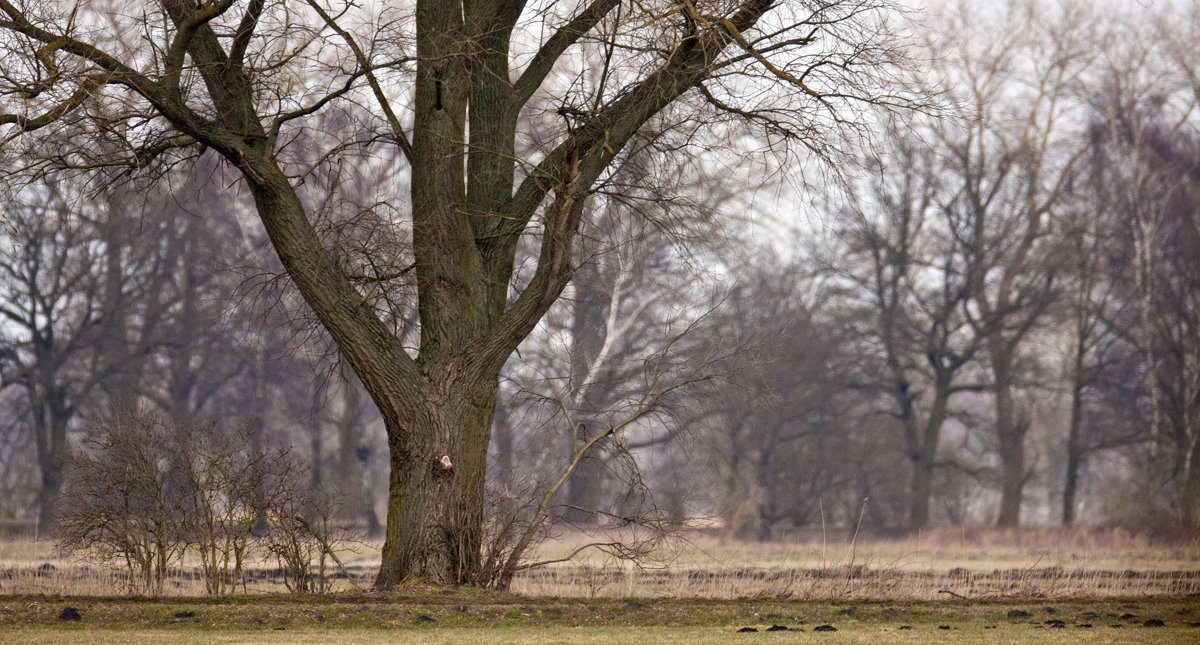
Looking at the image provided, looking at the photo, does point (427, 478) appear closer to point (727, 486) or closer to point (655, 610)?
point (655, 610)

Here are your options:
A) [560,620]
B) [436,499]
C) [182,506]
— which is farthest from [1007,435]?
[182,506]

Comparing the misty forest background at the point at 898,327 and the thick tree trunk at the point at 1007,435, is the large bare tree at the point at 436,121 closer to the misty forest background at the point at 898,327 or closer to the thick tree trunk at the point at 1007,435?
the misty forest background at the point at 898,327

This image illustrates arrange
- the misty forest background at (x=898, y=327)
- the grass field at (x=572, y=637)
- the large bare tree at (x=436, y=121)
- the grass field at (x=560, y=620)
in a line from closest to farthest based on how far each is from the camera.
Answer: the grass field at (x=572, y=637), the grass field at (x=560, y=620), the large bare tree at (x=436, y=121), the misty forest background at (x=898, y=327)

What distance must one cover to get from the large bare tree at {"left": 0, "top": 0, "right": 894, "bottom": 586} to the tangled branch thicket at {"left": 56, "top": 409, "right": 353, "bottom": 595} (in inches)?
42.6

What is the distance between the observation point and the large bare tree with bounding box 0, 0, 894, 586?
31.8 ft

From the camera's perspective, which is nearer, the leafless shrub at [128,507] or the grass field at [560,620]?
the grass field at [560,620]

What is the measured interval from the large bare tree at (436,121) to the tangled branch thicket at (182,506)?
42.6 inches

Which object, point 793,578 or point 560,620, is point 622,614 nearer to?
point 560,620

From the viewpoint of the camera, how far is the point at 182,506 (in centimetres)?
1081

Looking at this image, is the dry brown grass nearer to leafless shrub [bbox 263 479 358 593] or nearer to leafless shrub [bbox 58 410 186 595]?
leafless shrub [bbox 58 410 186 595]

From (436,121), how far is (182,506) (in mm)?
4775

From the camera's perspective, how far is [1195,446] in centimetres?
2491

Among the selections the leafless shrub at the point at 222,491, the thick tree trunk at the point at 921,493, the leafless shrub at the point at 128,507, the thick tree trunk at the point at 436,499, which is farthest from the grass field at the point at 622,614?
the thick tree trunk at the point at 921,493

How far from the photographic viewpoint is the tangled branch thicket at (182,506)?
10.5 m
